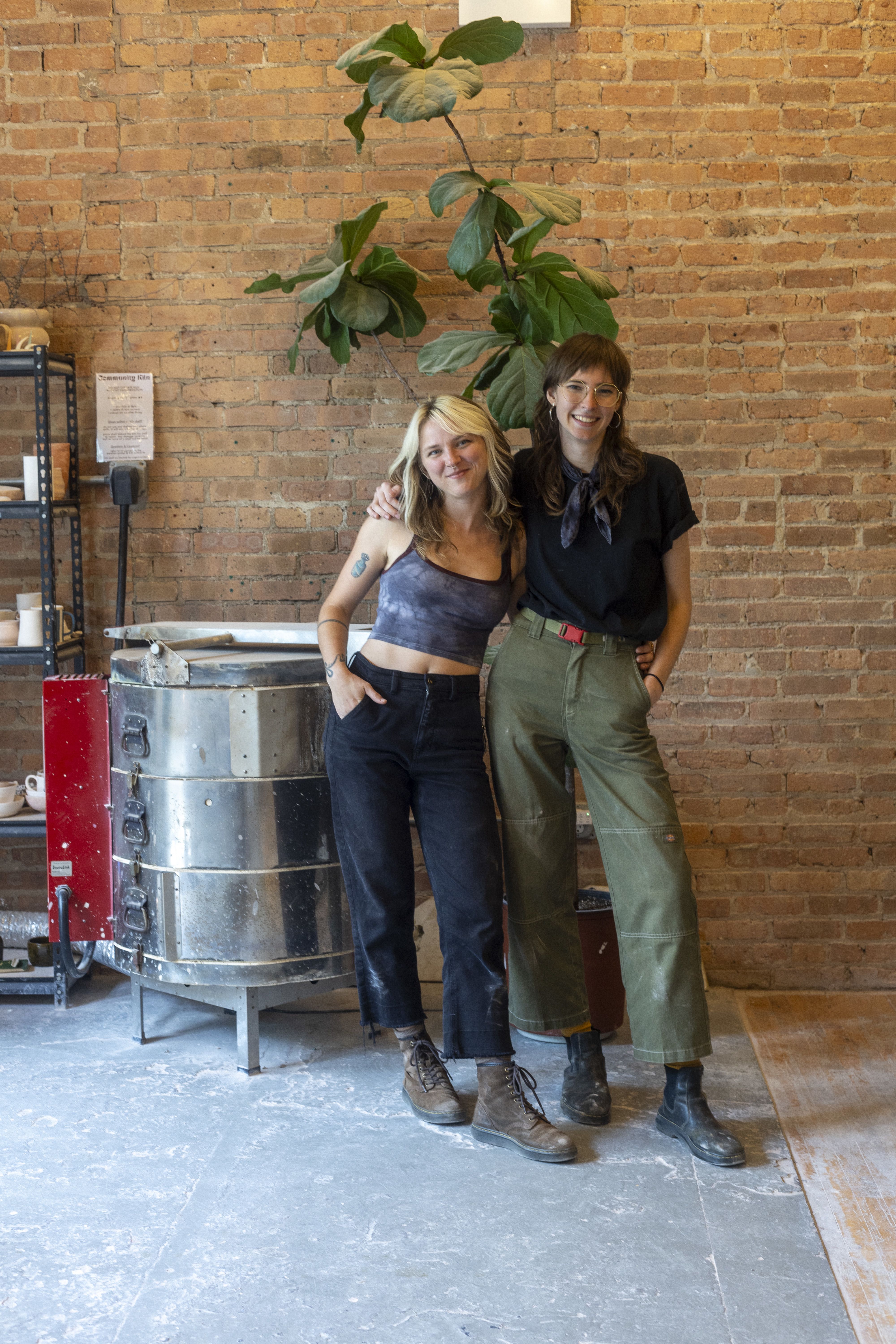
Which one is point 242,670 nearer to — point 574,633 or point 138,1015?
point 574,633

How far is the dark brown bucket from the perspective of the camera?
9.83 feet

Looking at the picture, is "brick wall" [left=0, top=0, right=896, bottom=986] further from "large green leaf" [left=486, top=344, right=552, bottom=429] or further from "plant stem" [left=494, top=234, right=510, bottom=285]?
"large green leaf" [left=486, top=344, right=552, bottom=429]

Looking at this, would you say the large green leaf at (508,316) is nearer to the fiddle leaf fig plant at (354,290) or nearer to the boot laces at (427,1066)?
the fiddle leaf fig plant at (354,290)

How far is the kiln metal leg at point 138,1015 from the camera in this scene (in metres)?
3.07

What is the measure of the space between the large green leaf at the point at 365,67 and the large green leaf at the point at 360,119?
0.03 metres

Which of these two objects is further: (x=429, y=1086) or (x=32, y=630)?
(x=32, y=630)

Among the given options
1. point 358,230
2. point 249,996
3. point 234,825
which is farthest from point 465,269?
point 249,996

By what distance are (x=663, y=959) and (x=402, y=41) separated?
2255 millimetres

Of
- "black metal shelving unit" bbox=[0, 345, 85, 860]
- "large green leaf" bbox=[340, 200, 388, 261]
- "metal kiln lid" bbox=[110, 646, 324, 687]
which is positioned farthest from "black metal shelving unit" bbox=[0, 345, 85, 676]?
"large green leaf" bbox=[340, 200, 388, 261]

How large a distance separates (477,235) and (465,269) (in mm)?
85

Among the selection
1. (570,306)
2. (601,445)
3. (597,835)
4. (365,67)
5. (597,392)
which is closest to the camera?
(597,392)

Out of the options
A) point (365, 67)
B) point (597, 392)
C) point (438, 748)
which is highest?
point (365, 67)

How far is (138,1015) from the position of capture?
10.3ft

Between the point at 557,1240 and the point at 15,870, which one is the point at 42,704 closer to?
the point at 15,870
